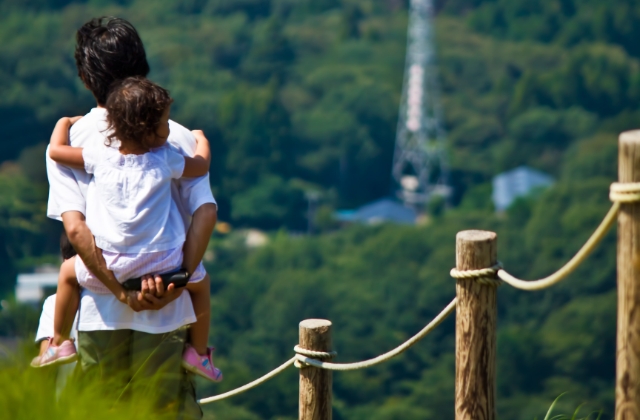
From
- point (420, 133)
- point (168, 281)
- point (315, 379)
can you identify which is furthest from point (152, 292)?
point (420, 133)

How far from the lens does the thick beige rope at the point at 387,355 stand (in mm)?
2420

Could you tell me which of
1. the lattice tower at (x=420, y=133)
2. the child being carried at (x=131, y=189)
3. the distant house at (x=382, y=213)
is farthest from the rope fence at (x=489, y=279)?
the lattice tower at (x=420, y=133)

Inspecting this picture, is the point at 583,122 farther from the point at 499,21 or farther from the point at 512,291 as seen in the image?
the point at 512,291

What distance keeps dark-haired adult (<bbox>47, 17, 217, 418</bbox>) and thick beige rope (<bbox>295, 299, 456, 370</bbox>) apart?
1.43 feet

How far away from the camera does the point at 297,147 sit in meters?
49.9

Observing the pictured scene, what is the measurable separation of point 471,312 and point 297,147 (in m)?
47.7

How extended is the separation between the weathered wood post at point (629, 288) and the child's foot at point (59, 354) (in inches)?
45.7

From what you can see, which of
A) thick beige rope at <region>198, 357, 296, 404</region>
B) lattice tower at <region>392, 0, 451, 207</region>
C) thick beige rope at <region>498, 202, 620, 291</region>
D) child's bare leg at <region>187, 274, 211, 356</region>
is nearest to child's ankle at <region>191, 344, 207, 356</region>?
child's bare leg at <region>187, 274, 211, 356</region>

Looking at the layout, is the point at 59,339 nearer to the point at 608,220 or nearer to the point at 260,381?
the point at 260,381

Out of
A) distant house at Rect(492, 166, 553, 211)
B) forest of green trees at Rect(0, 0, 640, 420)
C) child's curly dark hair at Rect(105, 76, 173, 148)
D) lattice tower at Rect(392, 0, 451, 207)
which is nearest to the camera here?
child's curly dark hair at Rect(105, 76, 173, 148)

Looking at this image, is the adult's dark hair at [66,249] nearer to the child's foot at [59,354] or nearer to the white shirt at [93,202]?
the white shirt at [93,202]

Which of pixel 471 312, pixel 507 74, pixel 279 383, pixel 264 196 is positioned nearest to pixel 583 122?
pixel 507 74

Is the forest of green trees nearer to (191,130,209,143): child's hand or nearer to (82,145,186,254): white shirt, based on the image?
(191,130,209,143): child's hand

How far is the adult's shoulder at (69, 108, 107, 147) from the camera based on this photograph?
2.32m
